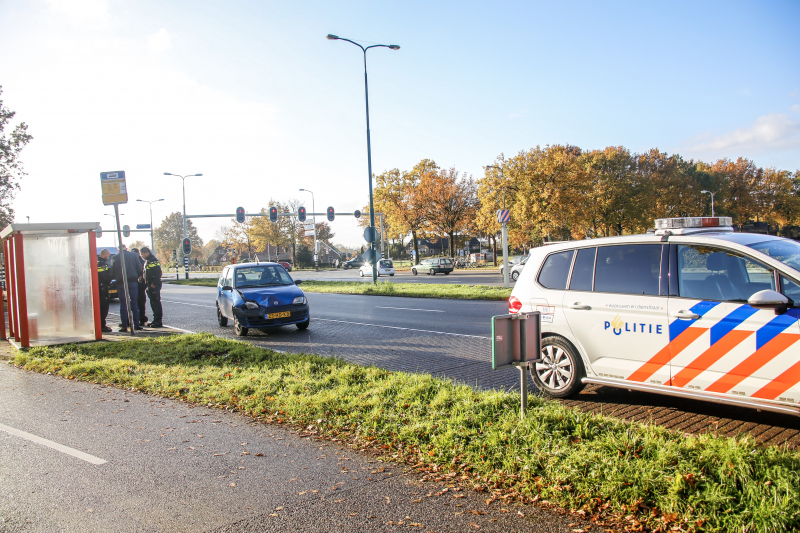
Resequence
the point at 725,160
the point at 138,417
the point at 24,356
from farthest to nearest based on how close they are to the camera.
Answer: the point at 725,160, the point at 24,356, the point at 138,417

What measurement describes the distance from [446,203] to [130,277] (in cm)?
4977

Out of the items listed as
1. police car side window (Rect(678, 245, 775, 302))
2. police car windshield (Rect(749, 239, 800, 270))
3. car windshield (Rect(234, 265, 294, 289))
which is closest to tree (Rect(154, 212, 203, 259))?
car windshield (Rect(234, 265, 294, 289))

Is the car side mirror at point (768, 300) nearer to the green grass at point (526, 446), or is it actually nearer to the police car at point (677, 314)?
the police car at point (677, 314)

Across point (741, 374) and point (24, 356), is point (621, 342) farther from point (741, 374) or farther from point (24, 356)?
point (24, 356)

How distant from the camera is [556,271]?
20.0ft

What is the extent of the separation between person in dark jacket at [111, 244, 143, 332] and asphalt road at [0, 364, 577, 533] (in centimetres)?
717

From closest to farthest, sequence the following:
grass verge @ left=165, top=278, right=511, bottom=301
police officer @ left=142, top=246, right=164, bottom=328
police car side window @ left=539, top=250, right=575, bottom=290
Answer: police car side window @ left=539, top=250, right=575, bottom=290, police officer @ left=142, top=246, right=164, bottom=328, grass verge @ left=165, top=278, right=511, bottom=301

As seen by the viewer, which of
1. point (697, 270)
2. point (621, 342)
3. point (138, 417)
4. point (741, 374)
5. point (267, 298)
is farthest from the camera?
point (267, 298)

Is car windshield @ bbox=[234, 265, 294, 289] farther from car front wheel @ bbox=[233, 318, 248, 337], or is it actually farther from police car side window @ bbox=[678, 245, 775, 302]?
police car side window @ bbox=[678, 245, 775, 302]

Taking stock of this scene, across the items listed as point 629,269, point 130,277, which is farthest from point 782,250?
point 130,277

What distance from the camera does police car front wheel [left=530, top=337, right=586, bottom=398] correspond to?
5.71 m

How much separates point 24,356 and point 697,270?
10551mm

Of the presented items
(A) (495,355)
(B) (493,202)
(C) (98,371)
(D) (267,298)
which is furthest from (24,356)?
(B) (493,202)

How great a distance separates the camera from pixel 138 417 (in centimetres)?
600
